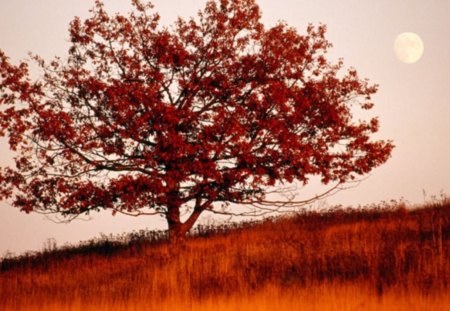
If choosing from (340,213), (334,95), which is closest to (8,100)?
(334,95)

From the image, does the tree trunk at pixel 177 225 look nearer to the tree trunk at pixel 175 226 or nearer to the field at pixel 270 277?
the tree trunk at pixel 175 226

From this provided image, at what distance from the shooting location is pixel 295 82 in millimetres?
19750

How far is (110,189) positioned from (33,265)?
4.58m

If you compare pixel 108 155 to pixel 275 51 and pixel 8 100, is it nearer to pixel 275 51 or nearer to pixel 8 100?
pixel 8 100

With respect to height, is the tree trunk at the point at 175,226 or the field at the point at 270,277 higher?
the tree trunk at the point at 175,226

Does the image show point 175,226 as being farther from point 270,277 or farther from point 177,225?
point 270,277

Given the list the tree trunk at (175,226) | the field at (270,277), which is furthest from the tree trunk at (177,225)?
the field at (270,277)

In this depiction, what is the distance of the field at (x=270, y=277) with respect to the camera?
10555 mm

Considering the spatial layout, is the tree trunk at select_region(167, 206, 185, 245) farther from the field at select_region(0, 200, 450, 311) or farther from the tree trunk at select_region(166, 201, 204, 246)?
the field at select_region(0, 200, 450, 311)

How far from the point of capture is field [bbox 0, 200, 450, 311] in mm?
10555

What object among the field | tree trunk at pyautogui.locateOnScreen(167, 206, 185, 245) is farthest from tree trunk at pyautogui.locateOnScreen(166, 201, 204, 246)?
the field

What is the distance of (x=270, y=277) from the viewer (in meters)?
12.7

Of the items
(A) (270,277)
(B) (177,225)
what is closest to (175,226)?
(B) (177,225)

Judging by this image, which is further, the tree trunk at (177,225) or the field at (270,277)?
the tree trunk at (177,225)
